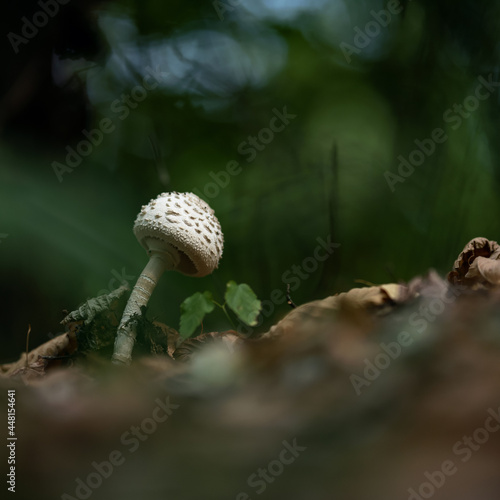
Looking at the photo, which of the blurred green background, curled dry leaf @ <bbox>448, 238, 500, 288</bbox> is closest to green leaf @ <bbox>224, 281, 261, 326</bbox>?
curled dry leaf @ <bbox>448, 238, 500, 288</bbox>

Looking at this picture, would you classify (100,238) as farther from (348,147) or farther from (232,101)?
(348,147)

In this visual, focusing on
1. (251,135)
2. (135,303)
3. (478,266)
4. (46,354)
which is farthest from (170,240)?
(251,135)

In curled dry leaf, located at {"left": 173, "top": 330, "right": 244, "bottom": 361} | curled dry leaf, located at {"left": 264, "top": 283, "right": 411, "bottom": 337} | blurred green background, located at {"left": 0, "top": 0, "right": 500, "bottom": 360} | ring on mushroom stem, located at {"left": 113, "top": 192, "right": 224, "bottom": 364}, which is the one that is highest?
blurred green background, located at {"left": 0, "top": 0, "right": 500, "bottom": 360}

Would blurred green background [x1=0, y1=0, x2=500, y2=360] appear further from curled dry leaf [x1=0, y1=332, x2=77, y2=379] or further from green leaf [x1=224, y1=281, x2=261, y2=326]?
green leaf [x1=224, y1=281, x2=261, y2=326]

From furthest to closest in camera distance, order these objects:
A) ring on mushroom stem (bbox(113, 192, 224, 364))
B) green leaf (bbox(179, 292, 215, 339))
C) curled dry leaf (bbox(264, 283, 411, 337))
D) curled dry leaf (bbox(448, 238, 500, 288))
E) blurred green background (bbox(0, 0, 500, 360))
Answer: blurred green background (bbox(0, 0, 500, 360)) < ring on mushroom stem (bbox(113, 192, 224, 364)) < green leaf (bbox(179, 292, 215, 339)) < curled dry leaf (bbox(448, 238, 500, 288)) < curled dry leaf (bbox(264, 283, 411, 337))

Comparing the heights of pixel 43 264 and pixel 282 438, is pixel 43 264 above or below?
above

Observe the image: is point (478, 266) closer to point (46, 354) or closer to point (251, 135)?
point (46, 354)

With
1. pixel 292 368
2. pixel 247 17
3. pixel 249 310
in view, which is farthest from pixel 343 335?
pixel 247 17
